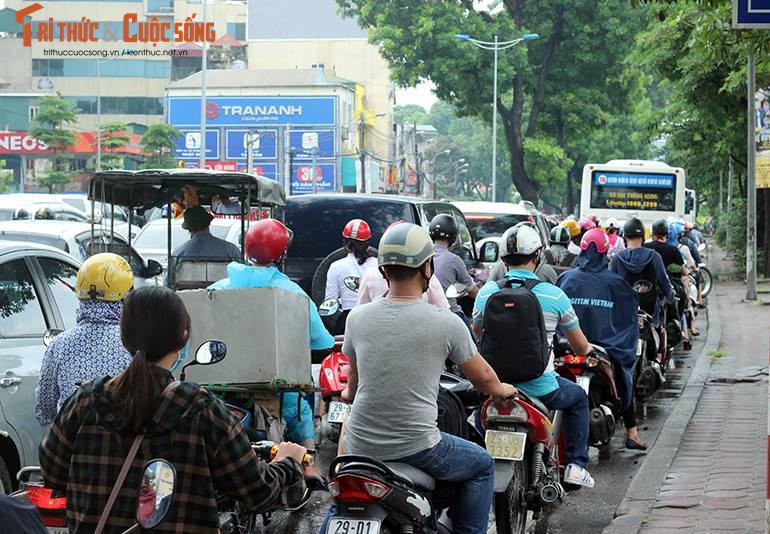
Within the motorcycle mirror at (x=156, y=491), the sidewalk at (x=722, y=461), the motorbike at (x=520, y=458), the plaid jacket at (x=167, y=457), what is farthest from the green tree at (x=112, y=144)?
the motorcycle mirror at (x=156, y=491)

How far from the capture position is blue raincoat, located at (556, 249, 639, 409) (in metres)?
8.91

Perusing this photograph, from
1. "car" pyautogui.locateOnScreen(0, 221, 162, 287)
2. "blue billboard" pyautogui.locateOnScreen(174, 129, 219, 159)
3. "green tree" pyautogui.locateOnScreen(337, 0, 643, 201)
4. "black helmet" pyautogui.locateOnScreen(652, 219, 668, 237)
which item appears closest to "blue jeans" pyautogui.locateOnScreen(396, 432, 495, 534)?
"car" pyautogui.locateOnScreen(0, 221, 162, 287)

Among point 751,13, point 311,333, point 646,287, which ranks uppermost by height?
point 751,13

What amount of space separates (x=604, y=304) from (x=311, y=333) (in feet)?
10.5

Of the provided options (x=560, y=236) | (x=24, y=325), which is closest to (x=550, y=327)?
(x=24, y=325)

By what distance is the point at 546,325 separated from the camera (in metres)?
6.85

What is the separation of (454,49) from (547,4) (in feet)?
11.9

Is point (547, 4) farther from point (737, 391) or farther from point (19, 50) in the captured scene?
point (19, 50)

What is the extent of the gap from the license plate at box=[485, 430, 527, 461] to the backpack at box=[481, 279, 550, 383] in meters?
0.38

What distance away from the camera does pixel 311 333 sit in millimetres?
6309

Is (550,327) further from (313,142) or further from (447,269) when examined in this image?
(313,142)

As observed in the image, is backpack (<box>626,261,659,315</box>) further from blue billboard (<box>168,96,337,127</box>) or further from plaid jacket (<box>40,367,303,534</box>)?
blue billboard (<box>168,96,337,127</box>)

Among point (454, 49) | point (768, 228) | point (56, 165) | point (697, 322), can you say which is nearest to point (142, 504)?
point (697, 322)

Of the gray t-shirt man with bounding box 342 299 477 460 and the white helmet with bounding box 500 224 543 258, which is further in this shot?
the white helmet with bounding box 500 224 543 258
